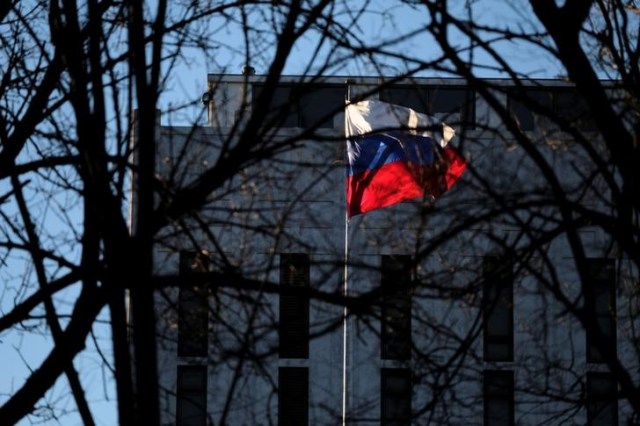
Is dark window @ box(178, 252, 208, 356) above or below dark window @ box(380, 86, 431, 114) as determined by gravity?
below

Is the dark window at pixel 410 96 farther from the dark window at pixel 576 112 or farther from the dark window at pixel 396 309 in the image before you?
the dark window at pixel 396 309

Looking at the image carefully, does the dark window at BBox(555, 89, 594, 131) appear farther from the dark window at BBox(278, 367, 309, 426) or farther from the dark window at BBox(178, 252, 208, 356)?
the dark window at BBox(278, 367, 309, 426)

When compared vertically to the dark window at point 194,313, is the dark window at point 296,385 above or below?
above

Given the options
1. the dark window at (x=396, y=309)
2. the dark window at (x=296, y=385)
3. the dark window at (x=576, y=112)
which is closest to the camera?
the dark window at (x=396, y=309)

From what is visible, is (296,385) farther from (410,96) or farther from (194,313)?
(194,313)

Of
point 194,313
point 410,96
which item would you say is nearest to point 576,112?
point 194,313

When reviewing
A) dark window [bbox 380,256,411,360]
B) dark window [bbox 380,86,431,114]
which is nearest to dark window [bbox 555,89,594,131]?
dark window [bbox 380,86,431,114]

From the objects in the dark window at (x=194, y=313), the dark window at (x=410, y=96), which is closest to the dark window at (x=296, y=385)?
the dark window at (x=410, y=96)

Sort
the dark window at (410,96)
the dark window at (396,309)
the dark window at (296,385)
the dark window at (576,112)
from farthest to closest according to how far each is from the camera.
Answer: the dark window at (296,385) → the dark window at (576,112) → the dark window at (410,96) → the dark window at (396,309)

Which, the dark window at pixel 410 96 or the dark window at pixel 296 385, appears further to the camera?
the dark window at pixel 296 385

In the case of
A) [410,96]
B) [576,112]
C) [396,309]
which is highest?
[410,96]

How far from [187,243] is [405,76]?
1.78 meters

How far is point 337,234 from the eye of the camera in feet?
128

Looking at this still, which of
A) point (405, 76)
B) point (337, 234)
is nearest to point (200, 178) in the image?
point (405, 76)
